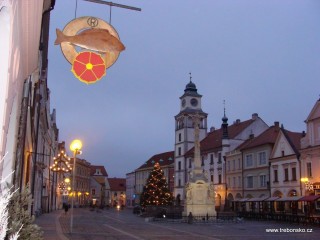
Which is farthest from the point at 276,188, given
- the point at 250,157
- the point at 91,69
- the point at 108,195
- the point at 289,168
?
the point at 108,195

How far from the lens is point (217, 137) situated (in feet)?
243

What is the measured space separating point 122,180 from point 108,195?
11397 millimetres

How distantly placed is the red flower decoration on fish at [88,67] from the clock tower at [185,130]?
7252cm

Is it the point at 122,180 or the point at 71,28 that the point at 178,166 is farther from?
the point at 71,28

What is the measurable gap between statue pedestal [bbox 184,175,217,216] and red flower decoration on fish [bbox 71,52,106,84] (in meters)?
32.2

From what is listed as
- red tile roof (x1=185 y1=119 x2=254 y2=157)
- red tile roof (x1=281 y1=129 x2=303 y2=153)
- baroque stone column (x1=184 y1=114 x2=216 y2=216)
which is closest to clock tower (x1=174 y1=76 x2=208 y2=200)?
red tile roof (x1=185 y1=119 x2=254 y2=157)

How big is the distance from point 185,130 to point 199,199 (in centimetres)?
4404

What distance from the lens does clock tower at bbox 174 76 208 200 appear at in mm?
80469

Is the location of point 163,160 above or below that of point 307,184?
above

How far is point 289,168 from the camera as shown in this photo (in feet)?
153

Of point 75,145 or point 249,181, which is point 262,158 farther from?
point 75,145

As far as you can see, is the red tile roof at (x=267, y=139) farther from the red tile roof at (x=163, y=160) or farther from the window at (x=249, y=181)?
the red tile roof at (x=163, y=160)

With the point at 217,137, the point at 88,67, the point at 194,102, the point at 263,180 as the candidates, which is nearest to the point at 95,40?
the point at 88,67

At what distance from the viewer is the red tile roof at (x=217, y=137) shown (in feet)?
221
